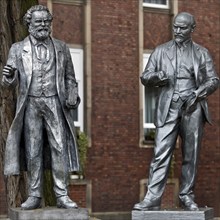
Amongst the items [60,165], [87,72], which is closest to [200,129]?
[60,165]

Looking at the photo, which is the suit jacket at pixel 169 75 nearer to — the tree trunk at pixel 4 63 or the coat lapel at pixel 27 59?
the coat lapel at pixel 27 59

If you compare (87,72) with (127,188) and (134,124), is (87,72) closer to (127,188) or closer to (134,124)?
(134,124)

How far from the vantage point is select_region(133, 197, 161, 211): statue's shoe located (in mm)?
8930

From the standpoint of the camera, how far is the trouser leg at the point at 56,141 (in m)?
8.51

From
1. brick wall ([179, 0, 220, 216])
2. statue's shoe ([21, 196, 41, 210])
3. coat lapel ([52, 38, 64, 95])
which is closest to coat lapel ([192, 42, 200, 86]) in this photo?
coat lapel ([52, 38, 64, 95])

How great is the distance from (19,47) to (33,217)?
190 centimetres

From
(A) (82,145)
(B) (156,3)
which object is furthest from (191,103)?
(B) (156,3)

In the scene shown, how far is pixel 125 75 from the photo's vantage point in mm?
19312

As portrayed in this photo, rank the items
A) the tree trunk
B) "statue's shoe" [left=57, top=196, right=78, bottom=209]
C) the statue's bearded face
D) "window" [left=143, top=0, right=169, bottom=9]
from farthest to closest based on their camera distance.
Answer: "window" [left=143, top=0, right=169, bottom=9] < the tree trunk < the statue's bearded face < "statue's shoe" [left=57, top=196, right=78, bottom=209]

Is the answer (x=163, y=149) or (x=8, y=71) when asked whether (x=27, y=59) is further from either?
(x=163, y=149)

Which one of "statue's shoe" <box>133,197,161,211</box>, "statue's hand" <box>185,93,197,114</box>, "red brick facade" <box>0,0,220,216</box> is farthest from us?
"red brick facade" <box>0,0,220,216</box>

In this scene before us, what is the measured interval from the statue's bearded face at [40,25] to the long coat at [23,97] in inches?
5.9

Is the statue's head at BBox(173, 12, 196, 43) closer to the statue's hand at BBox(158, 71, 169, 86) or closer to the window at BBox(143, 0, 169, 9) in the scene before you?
the statue's hand at BBox(158, 71, 169, 86)

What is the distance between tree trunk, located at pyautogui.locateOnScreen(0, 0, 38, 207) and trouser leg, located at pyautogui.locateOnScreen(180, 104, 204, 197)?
3339mm
